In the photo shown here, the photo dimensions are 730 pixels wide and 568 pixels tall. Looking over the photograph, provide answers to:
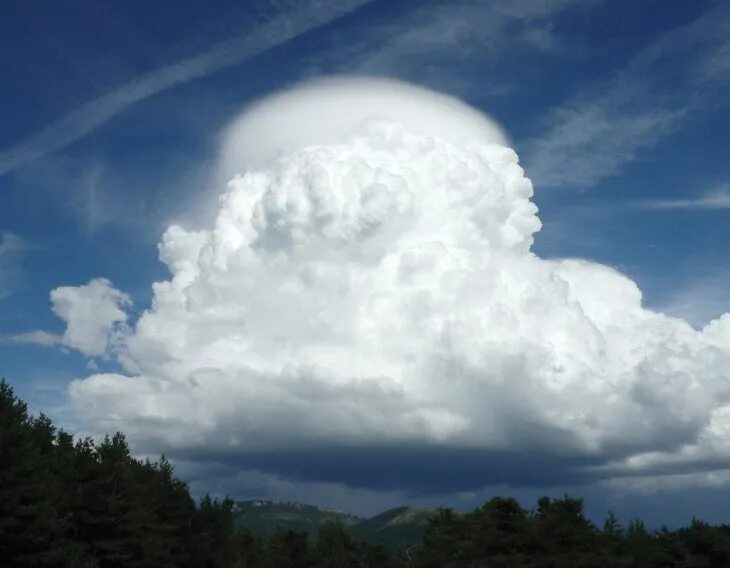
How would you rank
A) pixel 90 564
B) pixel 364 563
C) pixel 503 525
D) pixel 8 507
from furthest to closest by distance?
pixel 364 563 < pixel 503 525 < pixel 90 564 < pixel 8 507

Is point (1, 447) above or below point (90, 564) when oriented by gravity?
above

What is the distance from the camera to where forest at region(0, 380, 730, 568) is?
61.6m

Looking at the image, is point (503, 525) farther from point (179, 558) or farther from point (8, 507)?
point (8, 507)

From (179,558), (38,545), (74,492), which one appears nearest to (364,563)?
(179,558)

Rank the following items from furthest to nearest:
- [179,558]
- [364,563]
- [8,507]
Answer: [364,563] → [179,558] → [8,507]

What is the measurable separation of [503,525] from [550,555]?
5.93m

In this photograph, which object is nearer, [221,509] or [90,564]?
[90,564]

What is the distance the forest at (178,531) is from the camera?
61594 mm

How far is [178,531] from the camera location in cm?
10294

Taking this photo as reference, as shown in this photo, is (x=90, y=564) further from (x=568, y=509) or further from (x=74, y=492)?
(x=568, y=509)

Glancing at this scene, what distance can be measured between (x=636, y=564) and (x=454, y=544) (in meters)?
23.2

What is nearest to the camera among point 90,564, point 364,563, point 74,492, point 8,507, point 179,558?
point 8,507

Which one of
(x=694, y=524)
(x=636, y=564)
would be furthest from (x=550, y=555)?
(x=694, y=524)

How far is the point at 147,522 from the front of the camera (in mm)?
81812
